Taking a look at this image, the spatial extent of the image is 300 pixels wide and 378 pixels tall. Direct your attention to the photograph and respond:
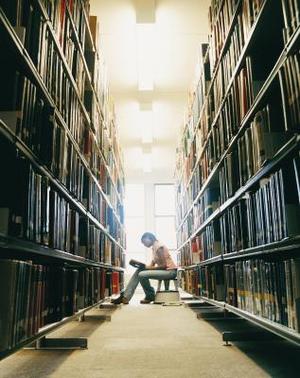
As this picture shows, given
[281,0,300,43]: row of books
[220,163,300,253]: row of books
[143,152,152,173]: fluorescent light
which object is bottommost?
[220,163,300,253]: row of books

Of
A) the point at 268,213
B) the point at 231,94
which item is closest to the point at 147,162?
the point at 231,94

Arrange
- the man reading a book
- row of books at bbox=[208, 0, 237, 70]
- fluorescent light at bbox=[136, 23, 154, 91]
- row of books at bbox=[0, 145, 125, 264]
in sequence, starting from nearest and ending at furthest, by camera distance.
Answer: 1. row of books at bbox=[0, 145, 125, 264]
2. row of books at bbox=[208, 0, 237, 70]
3. fluorescent light at bbox=[136, 23, 154, 91]
4. the man reading a book

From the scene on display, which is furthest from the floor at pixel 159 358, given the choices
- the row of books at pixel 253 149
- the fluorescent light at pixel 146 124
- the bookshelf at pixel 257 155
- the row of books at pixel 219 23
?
the fluorescent light at pixel 146 124

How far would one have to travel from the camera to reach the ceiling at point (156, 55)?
397cm

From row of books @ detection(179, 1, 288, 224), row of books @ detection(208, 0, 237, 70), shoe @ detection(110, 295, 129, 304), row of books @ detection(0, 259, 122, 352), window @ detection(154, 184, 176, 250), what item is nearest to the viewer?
row of books @ detection(0, 259, 122, 352)

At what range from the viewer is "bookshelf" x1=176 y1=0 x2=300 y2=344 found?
53.3 inches

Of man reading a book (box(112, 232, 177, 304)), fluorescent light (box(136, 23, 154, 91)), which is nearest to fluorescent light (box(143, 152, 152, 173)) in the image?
fluorescent light (box(136, 23, 154, 91))

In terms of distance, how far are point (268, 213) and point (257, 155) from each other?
0.33 m

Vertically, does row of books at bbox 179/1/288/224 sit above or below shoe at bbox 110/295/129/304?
above

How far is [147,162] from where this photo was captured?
9.16 metres

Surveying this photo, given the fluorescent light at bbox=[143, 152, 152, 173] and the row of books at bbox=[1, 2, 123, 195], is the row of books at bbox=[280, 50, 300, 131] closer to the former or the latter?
the row of books at bbox=[1, 2, 123, 195]

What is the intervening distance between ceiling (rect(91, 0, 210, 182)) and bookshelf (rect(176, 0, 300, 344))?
110 cm

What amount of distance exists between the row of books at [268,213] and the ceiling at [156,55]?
2653mm

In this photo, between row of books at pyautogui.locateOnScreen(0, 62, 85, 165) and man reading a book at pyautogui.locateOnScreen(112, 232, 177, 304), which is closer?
row of books at pyautogui.locateOnScreen(0, 62, 85, 165)
